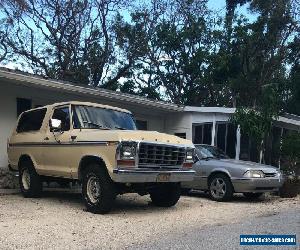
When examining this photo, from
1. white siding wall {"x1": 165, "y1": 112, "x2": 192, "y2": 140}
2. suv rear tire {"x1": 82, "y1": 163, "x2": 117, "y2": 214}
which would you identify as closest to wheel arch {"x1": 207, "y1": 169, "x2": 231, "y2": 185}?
suv rear tire {"x1": 82, "y1": 163, "x2": 117, "y2": 214}

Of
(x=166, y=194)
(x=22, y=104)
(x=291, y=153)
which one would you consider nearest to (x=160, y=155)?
(x=166, y=194)

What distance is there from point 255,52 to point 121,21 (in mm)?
8775

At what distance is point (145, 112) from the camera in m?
20.1

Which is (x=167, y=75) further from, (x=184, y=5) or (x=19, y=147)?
(x=19, y=147)

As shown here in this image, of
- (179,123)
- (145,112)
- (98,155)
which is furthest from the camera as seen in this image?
(179,123)

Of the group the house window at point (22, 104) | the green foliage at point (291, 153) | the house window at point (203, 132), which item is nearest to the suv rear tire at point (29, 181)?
the house window at point (22, 104)

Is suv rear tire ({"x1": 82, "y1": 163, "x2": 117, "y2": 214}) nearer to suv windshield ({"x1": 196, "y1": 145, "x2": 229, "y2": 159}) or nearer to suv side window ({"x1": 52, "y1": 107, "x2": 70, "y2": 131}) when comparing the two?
suv side window ({"x1": 52, "y1": 107, "x2": 70, "y2": 131})

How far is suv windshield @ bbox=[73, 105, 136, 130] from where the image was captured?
1067 centimetres

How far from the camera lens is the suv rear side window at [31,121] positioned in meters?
11.9

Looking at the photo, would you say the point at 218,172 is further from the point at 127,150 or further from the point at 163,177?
the point at 127,150

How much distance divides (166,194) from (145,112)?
9.13 meters

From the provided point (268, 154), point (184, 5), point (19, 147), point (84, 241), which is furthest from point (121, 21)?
point (84, 241)

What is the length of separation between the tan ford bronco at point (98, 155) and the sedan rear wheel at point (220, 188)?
215 centimetres

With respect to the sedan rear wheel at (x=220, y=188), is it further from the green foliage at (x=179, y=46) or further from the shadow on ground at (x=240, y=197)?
the green foliage at (x=179, y=46)
